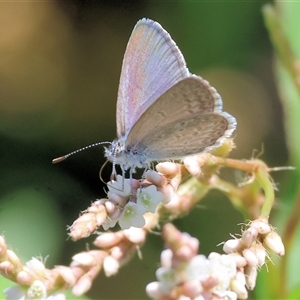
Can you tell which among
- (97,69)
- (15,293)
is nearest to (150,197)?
(15,293)

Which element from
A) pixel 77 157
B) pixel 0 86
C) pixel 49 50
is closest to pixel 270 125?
pixel 77 157

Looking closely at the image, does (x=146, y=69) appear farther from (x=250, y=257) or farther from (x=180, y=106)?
(x=250, y=257)

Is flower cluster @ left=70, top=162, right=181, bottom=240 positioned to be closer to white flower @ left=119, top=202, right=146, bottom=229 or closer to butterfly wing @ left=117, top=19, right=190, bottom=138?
white flower @ left=119, top=202, right=146, bottom=229

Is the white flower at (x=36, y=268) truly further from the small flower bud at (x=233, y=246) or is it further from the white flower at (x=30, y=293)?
the small flower bud at (x=233, y=246)

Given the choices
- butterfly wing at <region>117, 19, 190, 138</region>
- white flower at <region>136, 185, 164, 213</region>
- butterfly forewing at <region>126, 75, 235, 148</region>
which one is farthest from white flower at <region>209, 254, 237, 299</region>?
butterfly wing at <region>117, 19, 190, 138</region>

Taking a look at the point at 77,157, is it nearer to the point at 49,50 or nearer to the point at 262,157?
the point at 49,50

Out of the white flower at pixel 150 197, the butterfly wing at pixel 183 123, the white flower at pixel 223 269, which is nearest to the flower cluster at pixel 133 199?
the white flower at pixel 150 197
